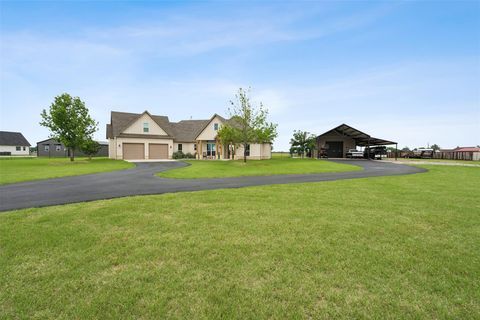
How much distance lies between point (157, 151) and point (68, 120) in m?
12.3

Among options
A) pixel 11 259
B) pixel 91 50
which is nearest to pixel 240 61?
pixel 91 50

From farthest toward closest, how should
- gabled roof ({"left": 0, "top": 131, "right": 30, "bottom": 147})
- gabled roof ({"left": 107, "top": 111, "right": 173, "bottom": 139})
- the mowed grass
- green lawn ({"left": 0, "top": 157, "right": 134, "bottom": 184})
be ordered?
gabled roof ({"left": 0, "top": 131, "right": 30, "bottom": 147})
gabled roof ({"left": 107, "top": 111, "right": 173, "bottom": 139})
green lawn ({"left": 0, "top": 157, "right": 134, "bottom": 184})
the mowed grass

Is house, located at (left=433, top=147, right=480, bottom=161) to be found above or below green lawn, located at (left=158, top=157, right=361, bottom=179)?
above

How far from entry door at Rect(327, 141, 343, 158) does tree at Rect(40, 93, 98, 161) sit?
4140 cm

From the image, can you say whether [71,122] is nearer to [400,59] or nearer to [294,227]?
[294,227]

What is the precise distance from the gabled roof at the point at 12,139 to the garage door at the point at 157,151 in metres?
53.4

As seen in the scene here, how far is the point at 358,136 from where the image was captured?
39.6 m

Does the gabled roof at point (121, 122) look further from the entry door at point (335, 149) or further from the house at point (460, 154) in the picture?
the house at point (460, 154)

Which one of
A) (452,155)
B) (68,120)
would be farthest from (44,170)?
(452,155)

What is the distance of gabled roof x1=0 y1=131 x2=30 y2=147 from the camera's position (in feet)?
186

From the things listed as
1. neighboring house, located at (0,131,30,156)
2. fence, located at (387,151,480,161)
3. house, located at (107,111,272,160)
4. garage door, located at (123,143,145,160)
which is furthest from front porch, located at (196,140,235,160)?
neighboring house, located at (0,131,30,156)

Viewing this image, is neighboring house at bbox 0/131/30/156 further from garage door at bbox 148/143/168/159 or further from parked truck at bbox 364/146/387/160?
parked truck at bbox 364/146/387/160

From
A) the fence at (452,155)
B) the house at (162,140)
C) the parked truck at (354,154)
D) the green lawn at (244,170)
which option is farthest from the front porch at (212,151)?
the fence at (452,155)

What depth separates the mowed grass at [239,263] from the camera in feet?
7.96
